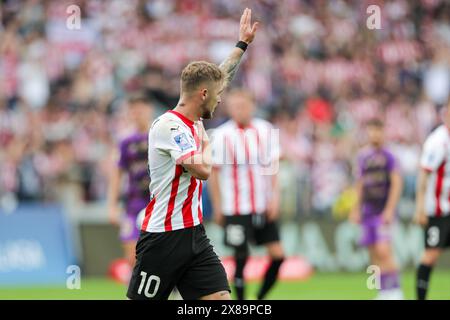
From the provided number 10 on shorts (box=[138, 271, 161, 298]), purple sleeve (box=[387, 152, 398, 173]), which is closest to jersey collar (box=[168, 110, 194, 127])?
number 10 on shorts (box=[138, 271, 161, 298])

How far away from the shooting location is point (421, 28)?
22609 mm

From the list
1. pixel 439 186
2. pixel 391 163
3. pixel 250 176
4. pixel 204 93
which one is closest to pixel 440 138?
pixel 439 186

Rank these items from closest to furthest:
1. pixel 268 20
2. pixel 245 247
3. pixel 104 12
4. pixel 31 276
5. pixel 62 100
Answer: pixel 245 247
pixel 31 276
pixel 62 100
pixel 104 12
pixel 268 20

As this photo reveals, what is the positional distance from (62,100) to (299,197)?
195 inches

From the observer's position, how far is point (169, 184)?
659cm

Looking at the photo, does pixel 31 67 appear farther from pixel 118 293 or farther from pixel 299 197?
pixel 118 293

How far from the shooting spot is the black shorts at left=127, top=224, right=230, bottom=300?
21.5 ft

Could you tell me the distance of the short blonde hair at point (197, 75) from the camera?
6539mm

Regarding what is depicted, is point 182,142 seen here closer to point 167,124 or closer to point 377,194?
point 167,124

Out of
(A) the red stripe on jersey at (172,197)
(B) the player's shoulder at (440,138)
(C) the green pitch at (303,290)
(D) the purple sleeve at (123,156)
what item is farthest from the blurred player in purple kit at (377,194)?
(A) the red stripe on jersey at (172,197)

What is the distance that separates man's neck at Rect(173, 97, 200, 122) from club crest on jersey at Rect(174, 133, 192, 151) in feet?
0.79

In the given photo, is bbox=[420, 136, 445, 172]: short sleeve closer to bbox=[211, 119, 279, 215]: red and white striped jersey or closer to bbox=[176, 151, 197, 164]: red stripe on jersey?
bbox=[211, 119, 279, 215]: red and white striped jersey

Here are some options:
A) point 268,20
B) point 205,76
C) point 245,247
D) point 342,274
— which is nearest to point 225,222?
point 245,247

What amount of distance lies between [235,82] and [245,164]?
877 centimetres
